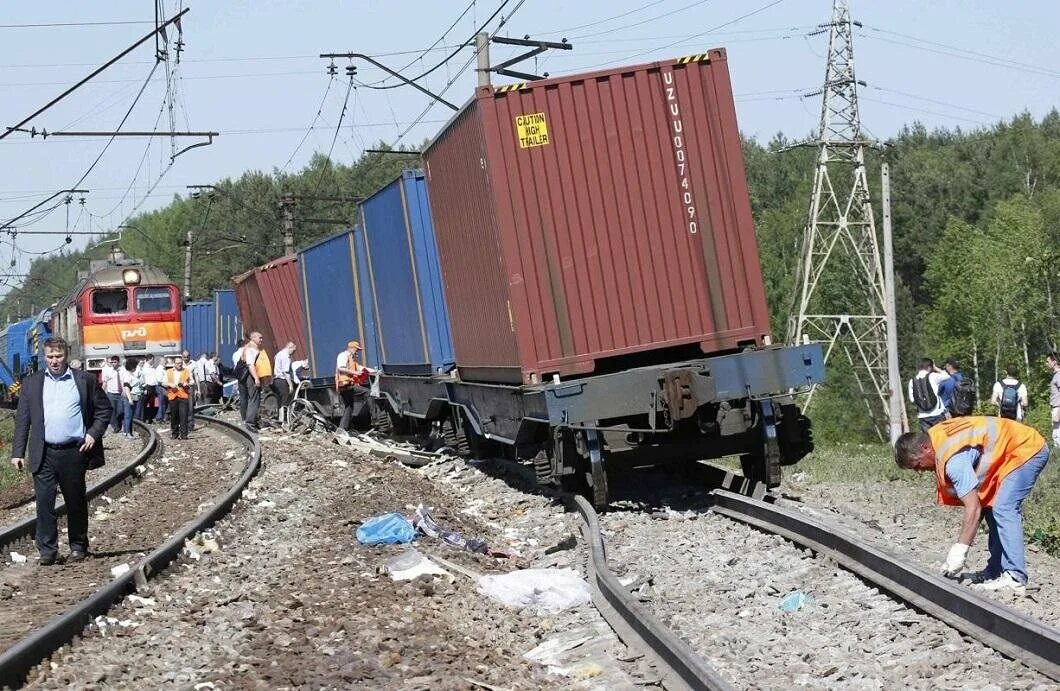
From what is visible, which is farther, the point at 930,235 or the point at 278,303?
the point at 930,235

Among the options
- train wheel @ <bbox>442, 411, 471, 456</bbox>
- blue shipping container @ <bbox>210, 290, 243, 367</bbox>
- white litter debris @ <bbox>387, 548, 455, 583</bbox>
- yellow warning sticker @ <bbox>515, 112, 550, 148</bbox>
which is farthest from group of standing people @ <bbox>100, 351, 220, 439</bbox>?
white litter debris @ <bbox>387, 548, 455, 583</bbox>

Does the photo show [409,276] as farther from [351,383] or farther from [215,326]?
[215,326]

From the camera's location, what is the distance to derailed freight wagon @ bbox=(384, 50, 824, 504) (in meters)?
10.9

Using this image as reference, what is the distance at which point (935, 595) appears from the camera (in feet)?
21.2

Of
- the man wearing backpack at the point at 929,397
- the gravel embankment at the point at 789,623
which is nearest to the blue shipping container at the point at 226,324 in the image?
the man wearing backpack at the point at 929,397

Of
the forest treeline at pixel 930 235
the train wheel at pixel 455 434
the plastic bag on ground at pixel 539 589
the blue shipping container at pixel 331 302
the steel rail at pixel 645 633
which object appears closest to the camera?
the steel rail at pixel 645 633

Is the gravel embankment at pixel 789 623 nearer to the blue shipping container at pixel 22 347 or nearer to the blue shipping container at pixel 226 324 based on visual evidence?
the blue shipping container at pixel 226 324

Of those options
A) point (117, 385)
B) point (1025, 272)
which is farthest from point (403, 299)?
point (1025, 272)

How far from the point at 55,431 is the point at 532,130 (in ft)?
14.6

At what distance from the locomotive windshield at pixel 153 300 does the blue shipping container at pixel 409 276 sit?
1403 cm

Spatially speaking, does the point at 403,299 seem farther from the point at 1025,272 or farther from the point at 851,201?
the point at 1025,272

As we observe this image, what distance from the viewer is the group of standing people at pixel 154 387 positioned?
23.7m

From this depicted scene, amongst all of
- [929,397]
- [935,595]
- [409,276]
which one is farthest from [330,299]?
[935,595]

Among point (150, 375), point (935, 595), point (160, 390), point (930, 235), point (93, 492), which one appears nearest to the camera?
point (935, 595)
